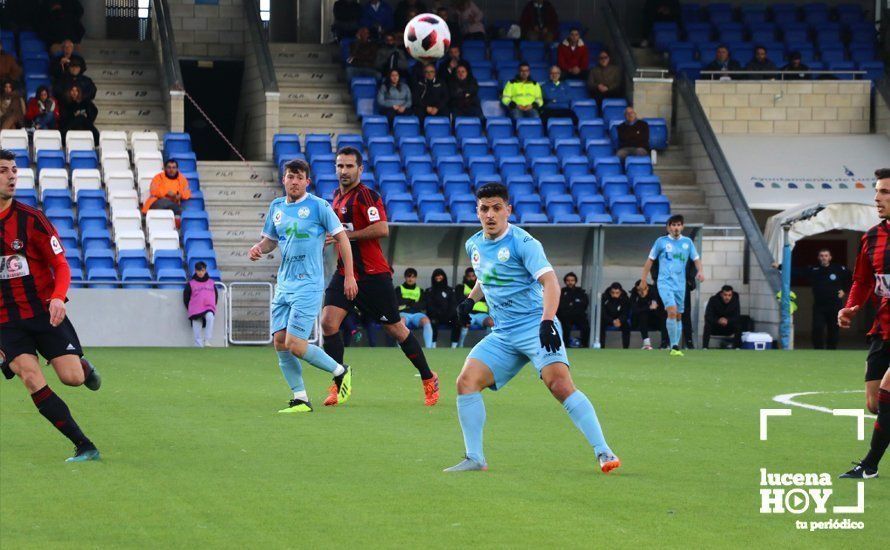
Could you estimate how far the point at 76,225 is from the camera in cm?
2325

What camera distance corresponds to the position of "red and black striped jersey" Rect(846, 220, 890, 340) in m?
8.66

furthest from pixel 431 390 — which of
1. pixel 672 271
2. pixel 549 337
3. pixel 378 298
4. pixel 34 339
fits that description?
pixel 672 271

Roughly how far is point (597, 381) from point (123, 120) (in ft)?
46.7

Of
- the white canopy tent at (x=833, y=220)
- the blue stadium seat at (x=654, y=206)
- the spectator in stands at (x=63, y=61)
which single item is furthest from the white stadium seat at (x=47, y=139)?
the white canopy tent at (x=833, y=220)

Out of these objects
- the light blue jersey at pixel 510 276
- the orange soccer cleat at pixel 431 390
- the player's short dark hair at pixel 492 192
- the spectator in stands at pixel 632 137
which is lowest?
the orange soccer cleat at pixel 431 390

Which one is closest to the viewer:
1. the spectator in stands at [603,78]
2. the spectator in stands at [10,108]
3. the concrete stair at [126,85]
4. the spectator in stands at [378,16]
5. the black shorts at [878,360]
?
the black shorts at [878,360]

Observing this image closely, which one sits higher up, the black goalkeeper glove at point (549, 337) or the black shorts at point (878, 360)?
the black goalkeeper glove at point (549, 337)

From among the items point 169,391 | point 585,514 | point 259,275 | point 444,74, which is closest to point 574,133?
point 444,74

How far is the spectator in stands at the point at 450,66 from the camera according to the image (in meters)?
27.0

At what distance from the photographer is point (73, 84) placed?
25.1m

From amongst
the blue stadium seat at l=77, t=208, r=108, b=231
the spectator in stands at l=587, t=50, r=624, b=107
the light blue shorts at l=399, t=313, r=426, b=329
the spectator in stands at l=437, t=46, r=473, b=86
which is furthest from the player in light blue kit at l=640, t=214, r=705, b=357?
the blue stadium seat at l=77, t=208, r=108, b=231

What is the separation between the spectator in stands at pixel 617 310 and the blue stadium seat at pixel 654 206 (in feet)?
6.72

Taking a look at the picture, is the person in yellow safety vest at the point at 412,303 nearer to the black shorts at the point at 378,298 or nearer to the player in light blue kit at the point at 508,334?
the black shorts at the point at 378,298

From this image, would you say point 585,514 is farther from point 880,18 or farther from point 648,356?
point 880,18
